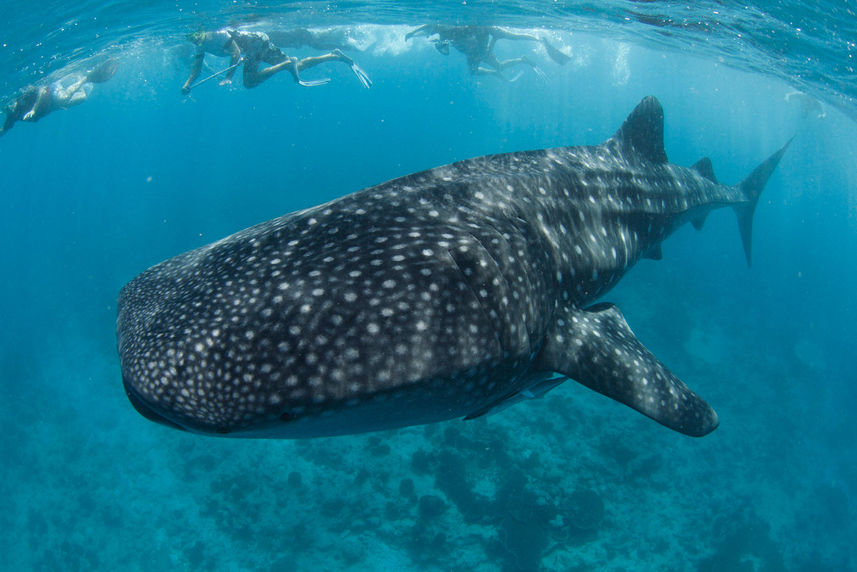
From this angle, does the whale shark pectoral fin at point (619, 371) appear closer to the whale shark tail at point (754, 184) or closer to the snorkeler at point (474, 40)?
the whale shark tail at point (754, 184)

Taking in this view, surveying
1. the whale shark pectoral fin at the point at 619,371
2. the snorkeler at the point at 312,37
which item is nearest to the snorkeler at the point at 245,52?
the snorkeler at the point at 312,37

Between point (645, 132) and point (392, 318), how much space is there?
6368 mm

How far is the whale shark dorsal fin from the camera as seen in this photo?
7.16 metres

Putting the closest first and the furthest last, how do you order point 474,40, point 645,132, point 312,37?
point 645,132 → point 474,40 → point 312,37

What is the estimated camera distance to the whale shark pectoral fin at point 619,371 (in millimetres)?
3840

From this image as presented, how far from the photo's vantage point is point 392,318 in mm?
2773

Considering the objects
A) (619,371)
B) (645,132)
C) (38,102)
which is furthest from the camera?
(38,102)

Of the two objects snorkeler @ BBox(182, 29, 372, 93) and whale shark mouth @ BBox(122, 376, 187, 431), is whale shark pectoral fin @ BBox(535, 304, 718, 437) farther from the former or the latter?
snorkeler @ BBox(182, 29, 372, 93)

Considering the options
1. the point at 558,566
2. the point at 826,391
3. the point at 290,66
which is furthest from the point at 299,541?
the point at 826,391

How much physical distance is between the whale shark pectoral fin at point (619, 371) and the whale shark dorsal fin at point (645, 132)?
4037 mm

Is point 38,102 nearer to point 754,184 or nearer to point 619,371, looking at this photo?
point 619,371

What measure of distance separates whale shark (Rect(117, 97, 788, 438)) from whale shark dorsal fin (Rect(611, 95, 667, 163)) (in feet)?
9.49

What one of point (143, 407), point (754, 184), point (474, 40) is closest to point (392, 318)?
point (143, 407)

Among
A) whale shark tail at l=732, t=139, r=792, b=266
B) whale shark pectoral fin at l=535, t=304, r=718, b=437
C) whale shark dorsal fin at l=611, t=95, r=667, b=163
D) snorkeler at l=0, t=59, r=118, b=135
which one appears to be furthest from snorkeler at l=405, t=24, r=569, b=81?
whale shark pectoral fin at l=535, t=304, r=718, b=437
